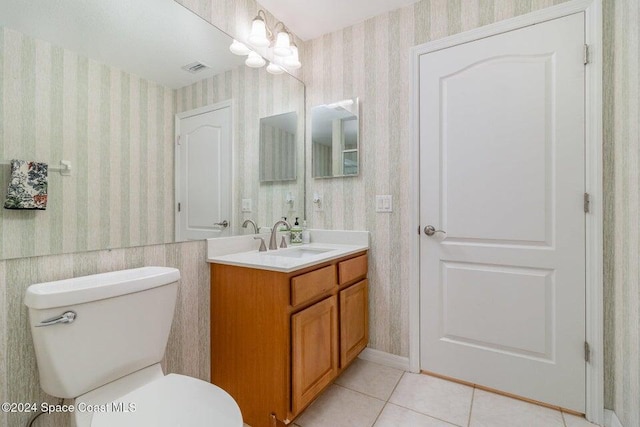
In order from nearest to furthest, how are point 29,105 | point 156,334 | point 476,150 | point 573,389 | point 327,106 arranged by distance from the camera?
point 29,105
point 156,334
point 573,389
point 476,150
point 327,106

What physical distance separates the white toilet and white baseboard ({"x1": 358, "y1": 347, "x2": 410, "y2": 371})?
131 cm

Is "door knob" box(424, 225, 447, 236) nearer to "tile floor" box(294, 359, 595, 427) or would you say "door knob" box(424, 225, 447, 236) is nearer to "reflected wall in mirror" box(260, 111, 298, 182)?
"tile floor" box(294, 359, 595, 427)

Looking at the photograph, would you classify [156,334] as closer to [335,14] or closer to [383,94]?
[383,94]

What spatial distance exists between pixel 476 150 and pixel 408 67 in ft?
2.42

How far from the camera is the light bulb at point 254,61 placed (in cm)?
181

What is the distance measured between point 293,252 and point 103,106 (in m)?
1.30

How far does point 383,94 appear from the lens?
2.00 metres

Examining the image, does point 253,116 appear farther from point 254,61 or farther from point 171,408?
point 171,408

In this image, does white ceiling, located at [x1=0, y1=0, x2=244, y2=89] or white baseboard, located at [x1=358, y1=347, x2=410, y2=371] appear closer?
white ceiling, located at [x1=0, y1=0, x2=244, y2=89]

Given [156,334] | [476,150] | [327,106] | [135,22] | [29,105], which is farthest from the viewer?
[327,106]

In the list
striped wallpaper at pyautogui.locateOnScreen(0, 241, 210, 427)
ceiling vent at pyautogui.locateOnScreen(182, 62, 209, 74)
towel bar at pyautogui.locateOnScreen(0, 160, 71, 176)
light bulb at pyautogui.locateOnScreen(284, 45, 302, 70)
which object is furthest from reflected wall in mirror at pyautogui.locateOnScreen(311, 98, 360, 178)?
towel bar at pyautogui.locateOnScreen(0, 160, 71, 176)

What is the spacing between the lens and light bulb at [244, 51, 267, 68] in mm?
1805

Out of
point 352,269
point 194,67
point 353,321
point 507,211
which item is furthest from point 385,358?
point 194,67

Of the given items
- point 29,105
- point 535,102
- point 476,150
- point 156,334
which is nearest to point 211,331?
point 156,334
